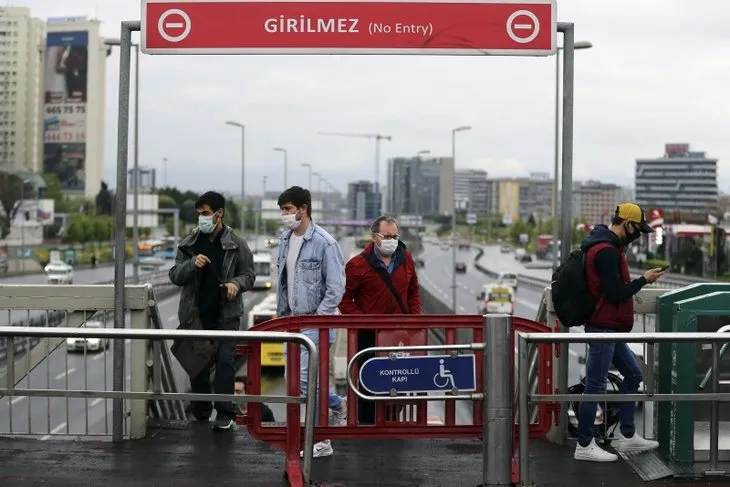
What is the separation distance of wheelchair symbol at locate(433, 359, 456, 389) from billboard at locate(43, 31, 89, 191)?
140057 mm

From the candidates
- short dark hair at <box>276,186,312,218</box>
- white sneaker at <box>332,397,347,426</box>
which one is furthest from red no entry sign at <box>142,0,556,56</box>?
white sneaker at <box>332,397,347,426</box>

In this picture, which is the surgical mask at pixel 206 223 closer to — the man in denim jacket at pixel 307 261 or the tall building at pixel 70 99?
the man in denim jacket at pixel 307 261

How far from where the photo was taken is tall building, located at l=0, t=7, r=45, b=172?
104500 millimetres

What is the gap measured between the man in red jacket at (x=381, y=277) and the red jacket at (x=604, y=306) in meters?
1.42

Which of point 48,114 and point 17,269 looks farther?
point 48,114

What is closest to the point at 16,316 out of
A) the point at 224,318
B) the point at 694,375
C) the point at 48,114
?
the point at 224,318

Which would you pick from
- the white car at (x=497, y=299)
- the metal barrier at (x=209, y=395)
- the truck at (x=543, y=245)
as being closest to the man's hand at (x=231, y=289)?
the metal barrier at (x=209, y=395)

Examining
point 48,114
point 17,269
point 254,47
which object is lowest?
point 17,269

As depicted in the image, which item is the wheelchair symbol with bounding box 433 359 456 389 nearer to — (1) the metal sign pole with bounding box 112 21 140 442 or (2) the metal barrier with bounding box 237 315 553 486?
(2) the metal barrier with bounding box 237 315 553 486

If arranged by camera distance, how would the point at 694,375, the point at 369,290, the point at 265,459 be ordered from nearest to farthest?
the point at 694,375
the point at 265,459
the point at 369,290

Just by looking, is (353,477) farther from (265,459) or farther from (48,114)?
(48,114)

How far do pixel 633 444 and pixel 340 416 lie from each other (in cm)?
204

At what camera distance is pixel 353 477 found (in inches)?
259

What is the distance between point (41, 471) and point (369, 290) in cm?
252
